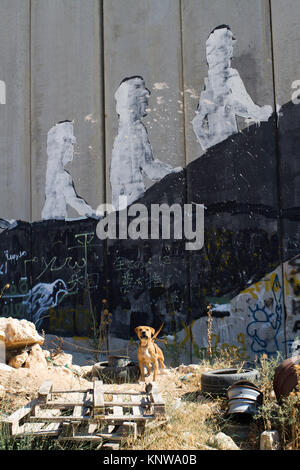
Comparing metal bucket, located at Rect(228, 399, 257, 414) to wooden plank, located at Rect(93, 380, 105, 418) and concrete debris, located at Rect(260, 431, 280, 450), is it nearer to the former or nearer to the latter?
concrete debris, located at Rect(260, 431, 280, 450)

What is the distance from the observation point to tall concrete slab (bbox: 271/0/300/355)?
867cm

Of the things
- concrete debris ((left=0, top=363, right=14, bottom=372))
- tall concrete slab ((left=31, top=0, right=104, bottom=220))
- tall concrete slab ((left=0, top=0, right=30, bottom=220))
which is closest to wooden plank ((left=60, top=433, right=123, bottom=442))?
concrete debris ((left=0, top=363, right=14, bottom=372))

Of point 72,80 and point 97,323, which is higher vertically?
point 72,80

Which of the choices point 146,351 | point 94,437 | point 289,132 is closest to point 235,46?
point 289,132

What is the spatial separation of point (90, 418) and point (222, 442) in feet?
4.15

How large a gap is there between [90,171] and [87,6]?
351cm

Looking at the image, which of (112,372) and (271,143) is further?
(271,143)

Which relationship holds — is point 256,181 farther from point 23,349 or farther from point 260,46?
point 23,349

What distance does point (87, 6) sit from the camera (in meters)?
10.9

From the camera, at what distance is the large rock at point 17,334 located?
759 cm

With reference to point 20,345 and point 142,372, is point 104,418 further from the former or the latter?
point 20,345

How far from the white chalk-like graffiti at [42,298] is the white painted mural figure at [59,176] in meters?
1.45

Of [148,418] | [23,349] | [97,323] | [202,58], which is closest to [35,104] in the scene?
[202,58]

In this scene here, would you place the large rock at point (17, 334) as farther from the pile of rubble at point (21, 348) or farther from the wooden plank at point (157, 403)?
the wooden plank at point (157, 403)
